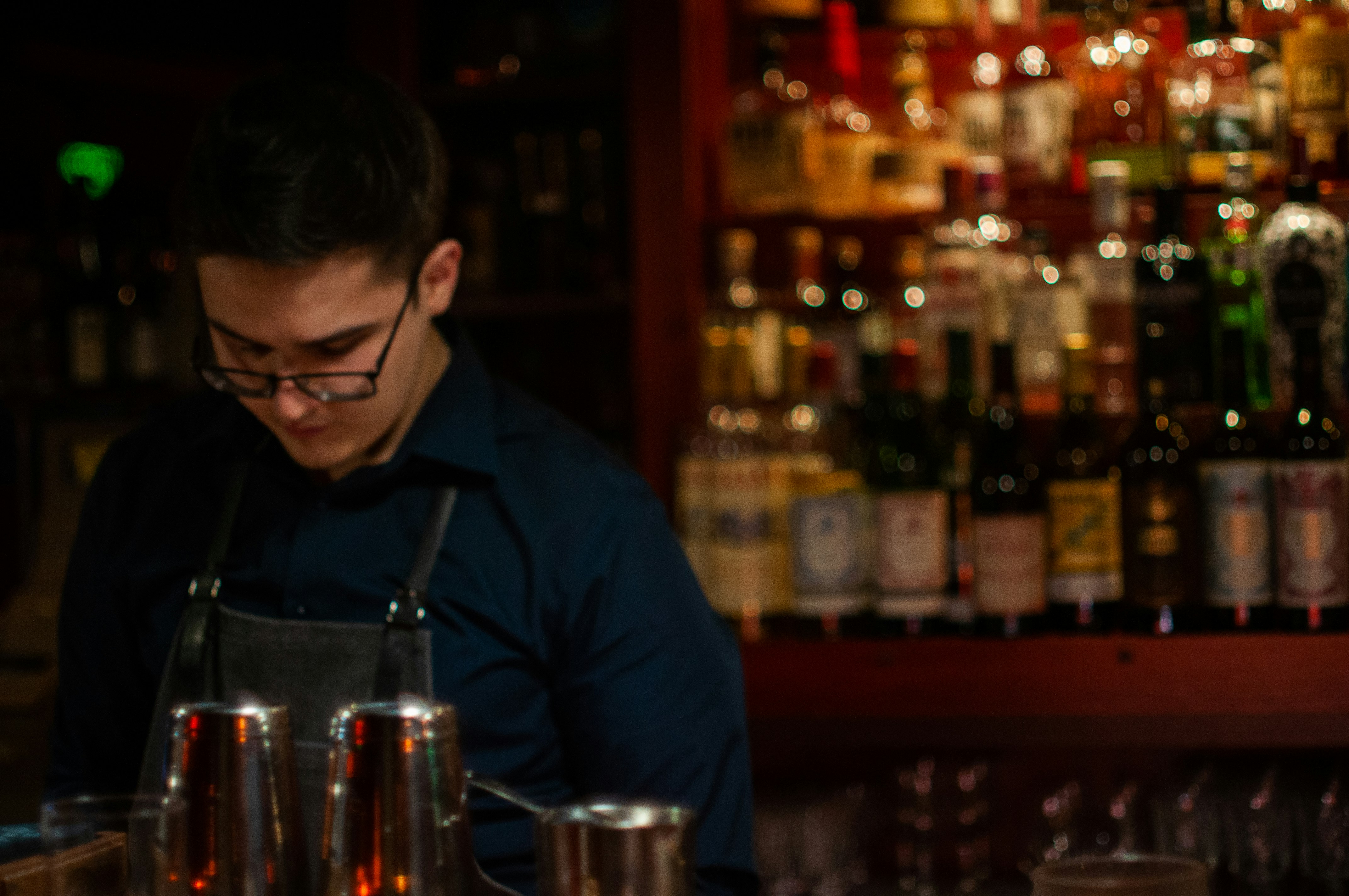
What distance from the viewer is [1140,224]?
2078 mm

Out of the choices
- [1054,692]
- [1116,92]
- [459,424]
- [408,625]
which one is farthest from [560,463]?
[1116,92]

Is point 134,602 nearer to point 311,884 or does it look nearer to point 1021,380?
point 311,884

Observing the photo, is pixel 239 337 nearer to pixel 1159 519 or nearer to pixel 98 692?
pixel 98 692

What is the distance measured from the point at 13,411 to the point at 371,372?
75.4 inches

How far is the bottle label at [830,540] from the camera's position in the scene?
6.36 feet

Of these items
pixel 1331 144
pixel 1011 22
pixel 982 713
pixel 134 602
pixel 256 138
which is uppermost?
pixel 1011 22

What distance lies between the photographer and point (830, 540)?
194 centimetres

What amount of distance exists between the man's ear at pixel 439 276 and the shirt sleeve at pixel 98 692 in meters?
0.39

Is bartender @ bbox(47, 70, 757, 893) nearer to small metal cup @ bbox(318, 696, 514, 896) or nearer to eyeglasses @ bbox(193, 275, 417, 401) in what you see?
eyeglasses @ bbox(193, 275, 417, 401)

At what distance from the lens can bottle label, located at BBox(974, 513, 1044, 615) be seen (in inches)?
72.4

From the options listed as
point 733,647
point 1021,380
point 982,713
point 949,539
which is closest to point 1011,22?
point 1021,380

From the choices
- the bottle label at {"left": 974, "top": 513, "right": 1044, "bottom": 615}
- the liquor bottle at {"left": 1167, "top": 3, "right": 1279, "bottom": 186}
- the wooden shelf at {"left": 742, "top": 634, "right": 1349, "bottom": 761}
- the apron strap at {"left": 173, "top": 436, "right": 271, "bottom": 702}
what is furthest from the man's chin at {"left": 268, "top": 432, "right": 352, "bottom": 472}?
the liquor bottle at {"left": 1167, "top": 3, "right": 1279, "bottom": 186}

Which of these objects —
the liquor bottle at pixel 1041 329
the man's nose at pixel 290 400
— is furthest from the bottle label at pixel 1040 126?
the man's nose at pixel 290 400

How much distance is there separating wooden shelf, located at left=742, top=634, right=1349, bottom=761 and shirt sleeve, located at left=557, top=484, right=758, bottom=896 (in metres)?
0.71
